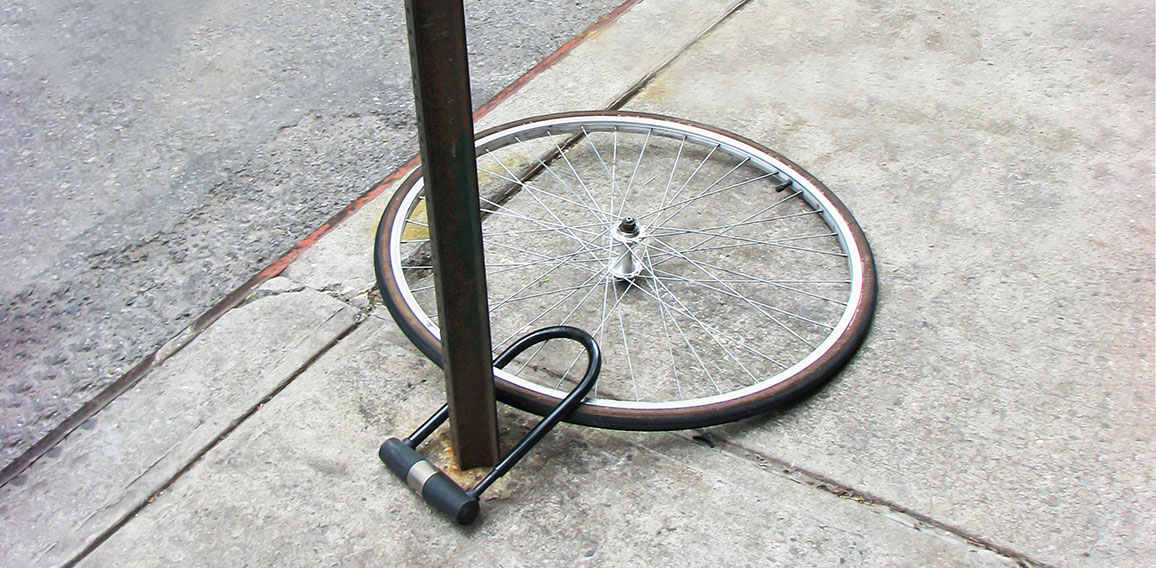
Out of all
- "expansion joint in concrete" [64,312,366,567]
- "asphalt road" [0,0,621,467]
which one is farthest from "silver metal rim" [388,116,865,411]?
"asphalt road" [0,0,621,467]

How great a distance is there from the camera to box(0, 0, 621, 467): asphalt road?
2.46m

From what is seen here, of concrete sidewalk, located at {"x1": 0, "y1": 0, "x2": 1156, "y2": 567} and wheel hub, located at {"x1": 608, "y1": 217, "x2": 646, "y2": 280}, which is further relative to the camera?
wheel hub, located at {"x1": 608, "y1": 217, "x2": 646, "y2": 280}

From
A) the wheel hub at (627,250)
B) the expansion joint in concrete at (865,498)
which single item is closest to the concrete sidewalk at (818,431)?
the expansion joint in concrete at (865,498)

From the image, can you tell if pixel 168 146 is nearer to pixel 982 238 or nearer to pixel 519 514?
pixel 519 514

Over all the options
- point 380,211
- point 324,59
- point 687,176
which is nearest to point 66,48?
point 324,59

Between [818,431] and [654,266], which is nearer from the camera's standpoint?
[818,431]

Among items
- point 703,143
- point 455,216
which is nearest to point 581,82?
point 703,143

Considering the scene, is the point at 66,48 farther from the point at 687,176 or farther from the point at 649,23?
the point at 687,176

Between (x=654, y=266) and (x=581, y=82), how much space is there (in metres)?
1.02

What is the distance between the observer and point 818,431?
214cm

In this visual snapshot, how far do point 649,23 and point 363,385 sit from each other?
6.86 feet

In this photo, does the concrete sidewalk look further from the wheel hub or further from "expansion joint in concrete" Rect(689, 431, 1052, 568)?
the wheel hub

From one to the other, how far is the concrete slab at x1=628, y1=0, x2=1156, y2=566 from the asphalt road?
3.16ft

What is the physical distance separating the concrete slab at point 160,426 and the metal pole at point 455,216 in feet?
1.96
